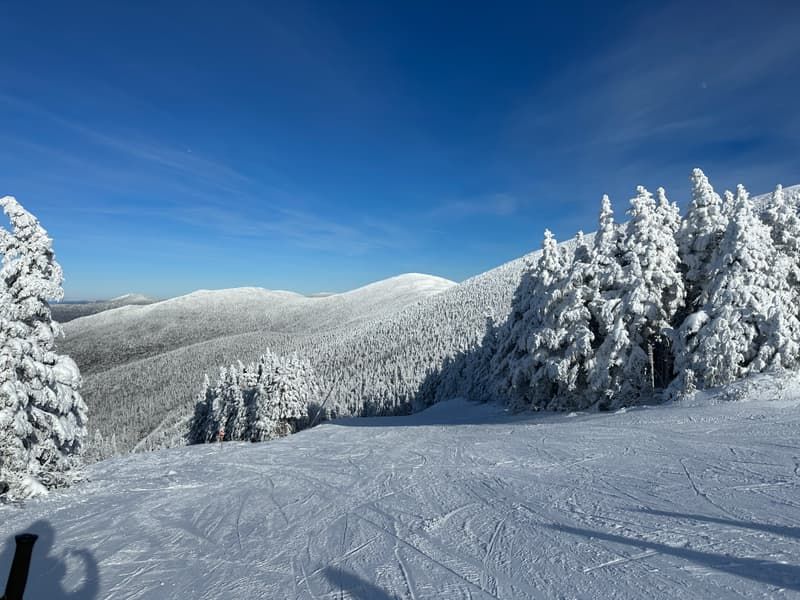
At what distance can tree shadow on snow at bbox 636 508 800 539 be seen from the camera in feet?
19.3

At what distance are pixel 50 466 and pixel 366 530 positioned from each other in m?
12.1

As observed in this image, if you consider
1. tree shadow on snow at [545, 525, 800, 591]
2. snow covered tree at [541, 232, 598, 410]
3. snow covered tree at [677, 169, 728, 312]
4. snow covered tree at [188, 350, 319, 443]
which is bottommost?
snow covered tree at [188, 350, 319, 443]

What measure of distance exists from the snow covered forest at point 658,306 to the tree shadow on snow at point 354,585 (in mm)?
17552

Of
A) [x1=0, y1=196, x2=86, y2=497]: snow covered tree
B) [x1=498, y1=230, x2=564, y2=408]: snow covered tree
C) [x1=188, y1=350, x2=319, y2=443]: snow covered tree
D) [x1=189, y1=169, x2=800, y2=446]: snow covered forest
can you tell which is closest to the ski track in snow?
[x1=0, y1=196, x2=86, y2=497]: snow covered tree

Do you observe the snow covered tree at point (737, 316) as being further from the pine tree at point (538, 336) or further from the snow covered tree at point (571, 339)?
the pine tree at point (538, 336)

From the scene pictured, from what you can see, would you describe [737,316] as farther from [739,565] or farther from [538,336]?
[739,565]

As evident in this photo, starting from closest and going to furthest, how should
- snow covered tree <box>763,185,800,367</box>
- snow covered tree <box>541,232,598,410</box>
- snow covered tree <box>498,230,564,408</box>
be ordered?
snow covered tree <box>763,185,800,367</box>, snow covered tree <box>541,232,598,410</box>, snow covered tree <box>498,230,564,408</box>

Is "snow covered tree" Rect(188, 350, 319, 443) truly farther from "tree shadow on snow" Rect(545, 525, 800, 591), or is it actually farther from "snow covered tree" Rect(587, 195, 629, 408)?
"tree shadow on snow" Rect(545, 525, 800, 591)

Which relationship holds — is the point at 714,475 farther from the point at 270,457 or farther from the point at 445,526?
the point at 270,457

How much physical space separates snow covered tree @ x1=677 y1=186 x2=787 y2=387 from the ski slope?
9.57ft

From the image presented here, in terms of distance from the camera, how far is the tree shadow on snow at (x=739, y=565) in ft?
15.9

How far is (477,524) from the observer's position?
761cm

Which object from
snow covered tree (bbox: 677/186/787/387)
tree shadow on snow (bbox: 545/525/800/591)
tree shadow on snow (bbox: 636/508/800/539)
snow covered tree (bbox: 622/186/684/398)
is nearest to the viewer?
Result: tree shadow on snow (bbox: 545/525/800/591)

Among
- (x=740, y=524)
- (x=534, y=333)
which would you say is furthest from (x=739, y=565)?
(x=534, y=333)
